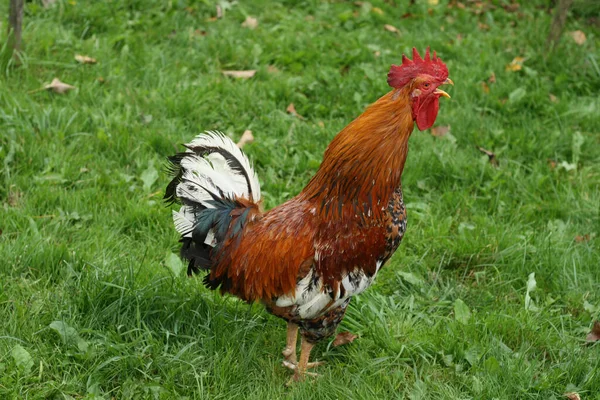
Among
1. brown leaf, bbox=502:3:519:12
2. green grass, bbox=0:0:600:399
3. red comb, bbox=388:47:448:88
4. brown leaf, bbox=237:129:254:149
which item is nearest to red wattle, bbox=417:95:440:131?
red comb, bbox=388:47:448:88

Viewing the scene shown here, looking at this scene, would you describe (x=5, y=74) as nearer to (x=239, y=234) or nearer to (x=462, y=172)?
(x=239, y=234)

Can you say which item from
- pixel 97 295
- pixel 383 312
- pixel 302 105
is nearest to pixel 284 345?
pixel 383 312

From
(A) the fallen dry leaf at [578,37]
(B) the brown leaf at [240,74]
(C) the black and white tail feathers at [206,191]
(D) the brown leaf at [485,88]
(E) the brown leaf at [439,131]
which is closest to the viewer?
(C) the black and white tail feathers at [206,191]

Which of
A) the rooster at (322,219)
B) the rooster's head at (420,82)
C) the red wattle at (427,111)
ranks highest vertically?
the rooster's head at (420,82)

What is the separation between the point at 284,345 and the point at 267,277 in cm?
63

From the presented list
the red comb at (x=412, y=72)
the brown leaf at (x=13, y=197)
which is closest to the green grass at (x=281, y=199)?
the brown leaf at (x=13, y=197)

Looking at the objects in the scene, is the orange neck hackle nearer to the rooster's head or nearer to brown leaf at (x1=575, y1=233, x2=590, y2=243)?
the rooster's head

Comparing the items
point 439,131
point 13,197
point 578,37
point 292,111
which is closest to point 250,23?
point 292,111

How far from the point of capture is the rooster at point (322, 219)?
3.00 metres

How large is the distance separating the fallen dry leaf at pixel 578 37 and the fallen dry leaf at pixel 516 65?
2.61 ft

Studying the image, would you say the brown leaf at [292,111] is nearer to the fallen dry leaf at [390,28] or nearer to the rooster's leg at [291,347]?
the fallen dry leaf at [390,28]

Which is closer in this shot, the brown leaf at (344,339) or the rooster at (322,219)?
the rooster at (322,219)

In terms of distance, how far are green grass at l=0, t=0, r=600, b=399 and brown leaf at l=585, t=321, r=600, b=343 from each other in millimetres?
45

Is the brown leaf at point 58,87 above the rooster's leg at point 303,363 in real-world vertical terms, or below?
above
